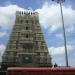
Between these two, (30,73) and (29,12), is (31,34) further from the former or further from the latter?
(30,73)

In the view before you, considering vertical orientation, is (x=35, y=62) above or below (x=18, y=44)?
below

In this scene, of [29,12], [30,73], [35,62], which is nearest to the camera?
[30,73]

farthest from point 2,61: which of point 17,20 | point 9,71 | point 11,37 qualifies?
point 9,71

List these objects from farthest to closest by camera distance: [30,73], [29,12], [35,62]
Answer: [29,12], [35,62], [30,73]

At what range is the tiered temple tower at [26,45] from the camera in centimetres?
7381

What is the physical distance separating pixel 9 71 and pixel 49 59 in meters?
45.3

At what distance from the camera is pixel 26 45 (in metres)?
76.9

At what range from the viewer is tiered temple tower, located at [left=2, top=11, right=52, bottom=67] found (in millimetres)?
73812

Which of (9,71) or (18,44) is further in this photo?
(18,44)

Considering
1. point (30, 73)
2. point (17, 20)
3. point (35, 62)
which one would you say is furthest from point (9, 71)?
point (17, 20)

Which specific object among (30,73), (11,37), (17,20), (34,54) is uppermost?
(17,20)

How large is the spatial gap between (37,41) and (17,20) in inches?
326

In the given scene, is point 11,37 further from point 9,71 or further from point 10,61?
point 9,71

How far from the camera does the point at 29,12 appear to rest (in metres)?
79.3
